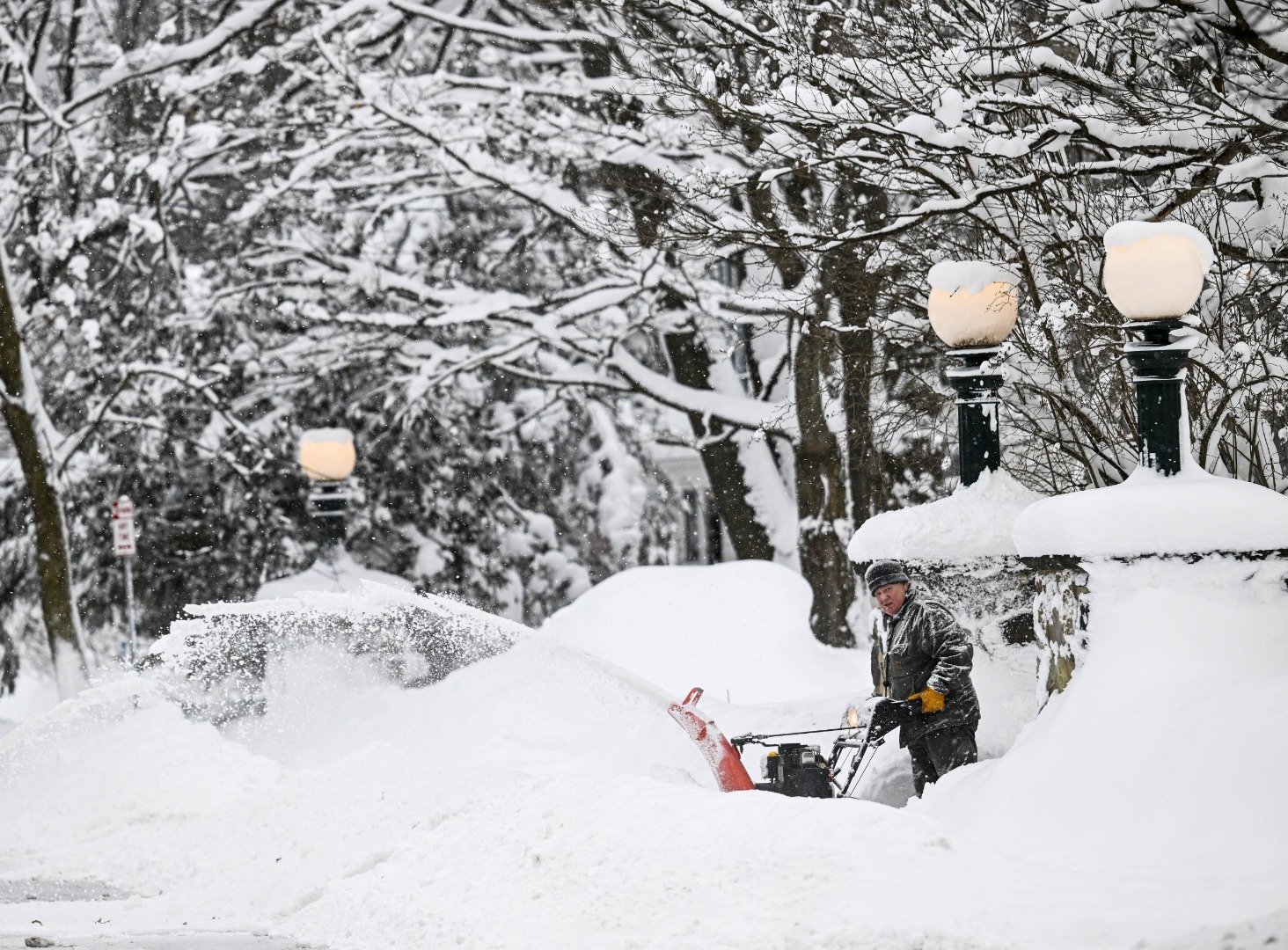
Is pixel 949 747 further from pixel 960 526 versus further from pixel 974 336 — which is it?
pixel 974 336

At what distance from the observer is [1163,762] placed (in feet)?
17.7

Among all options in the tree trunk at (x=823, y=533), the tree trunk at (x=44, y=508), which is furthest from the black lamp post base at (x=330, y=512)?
the tree trunk at (x=823, y=533)

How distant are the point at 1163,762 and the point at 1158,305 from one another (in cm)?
202

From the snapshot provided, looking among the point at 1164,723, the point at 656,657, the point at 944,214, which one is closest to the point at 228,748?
the point at 656,657

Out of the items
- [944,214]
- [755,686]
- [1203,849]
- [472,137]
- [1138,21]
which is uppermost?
[472,137]

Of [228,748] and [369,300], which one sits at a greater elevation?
[369,300]

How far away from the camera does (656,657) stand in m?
12.9

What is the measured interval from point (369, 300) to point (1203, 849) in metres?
14.6

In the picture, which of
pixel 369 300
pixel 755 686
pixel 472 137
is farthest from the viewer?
pixel 369 300

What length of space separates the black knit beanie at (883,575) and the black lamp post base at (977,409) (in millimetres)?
1052

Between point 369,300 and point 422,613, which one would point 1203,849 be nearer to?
point 422,613

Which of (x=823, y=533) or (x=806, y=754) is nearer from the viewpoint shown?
(x=806, y=754)

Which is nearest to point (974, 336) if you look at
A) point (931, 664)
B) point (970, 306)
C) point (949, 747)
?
point (970, 306)

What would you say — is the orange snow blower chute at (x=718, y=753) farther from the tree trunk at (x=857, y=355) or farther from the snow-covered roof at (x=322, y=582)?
the snow-covered roof at (x=322, y=582)
